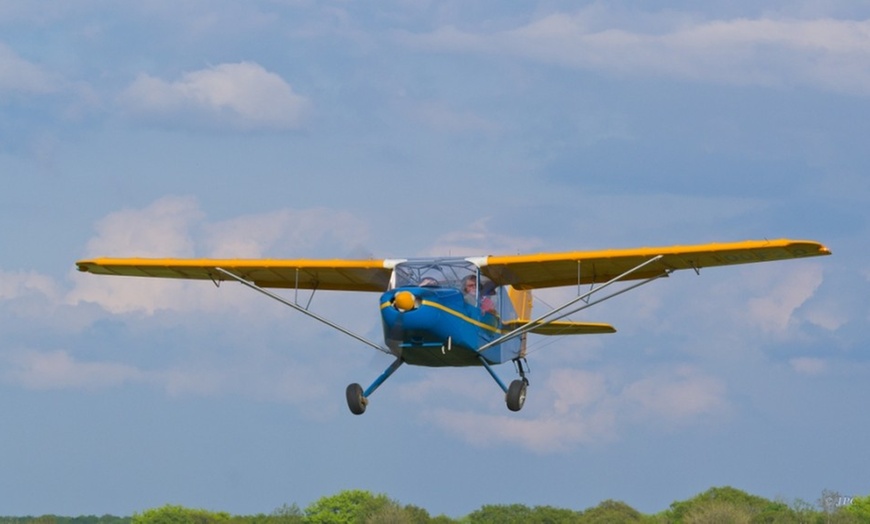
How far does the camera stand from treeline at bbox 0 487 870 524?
71.1 metres

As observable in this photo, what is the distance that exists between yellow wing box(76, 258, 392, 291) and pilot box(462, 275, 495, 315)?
2.33m

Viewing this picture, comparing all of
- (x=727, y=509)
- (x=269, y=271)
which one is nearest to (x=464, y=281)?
(x=269, y=271)

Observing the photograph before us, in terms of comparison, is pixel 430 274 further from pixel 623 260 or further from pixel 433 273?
pixel 623 260

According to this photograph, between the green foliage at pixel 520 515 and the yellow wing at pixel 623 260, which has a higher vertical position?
the yellow wing at pixel 623 260

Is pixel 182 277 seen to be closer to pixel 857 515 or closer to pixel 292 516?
pixel 292 516

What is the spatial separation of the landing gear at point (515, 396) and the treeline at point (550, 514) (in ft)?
114

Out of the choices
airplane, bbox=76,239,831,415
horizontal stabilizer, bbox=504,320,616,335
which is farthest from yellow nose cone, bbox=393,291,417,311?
horizontal stabilizer, bbox=504,320,616,335

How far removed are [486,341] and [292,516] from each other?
47049mm

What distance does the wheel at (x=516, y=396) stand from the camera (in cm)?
3181

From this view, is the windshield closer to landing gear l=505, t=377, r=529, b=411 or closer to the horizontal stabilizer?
landing gear l=505, t=377, r=529, b=411

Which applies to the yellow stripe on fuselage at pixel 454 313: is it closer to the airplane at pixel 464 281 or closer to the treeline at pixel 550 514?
the airplane at pixel 464 281

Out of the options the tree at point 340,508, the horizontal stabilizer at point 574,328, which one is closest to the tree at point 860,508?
the tree at point 340,508

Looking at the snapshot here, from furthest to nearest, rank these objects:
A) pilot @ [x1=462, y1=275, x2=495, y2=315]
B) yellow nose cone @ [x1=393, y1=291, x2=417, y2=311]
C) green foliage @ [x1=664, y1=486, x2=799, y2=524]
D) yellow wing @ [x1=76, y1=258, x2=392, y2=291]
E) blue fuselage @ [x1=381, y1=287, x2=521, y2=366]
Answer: green foliage @ [x1=664, y1=486, x2=799, y2=524], yellow wing @ [x1=76, y1=258, x2=392, y2=291], pilot @ [x1=462, y1=275, x2=495, y2=315], blue fuselage @ [x1=381, y1=287, x2=521, y2=366], yellow nose cone @ [x1=393, y1=291, x2=417, y2=311]

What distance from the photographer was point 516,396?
3184 centimetres
